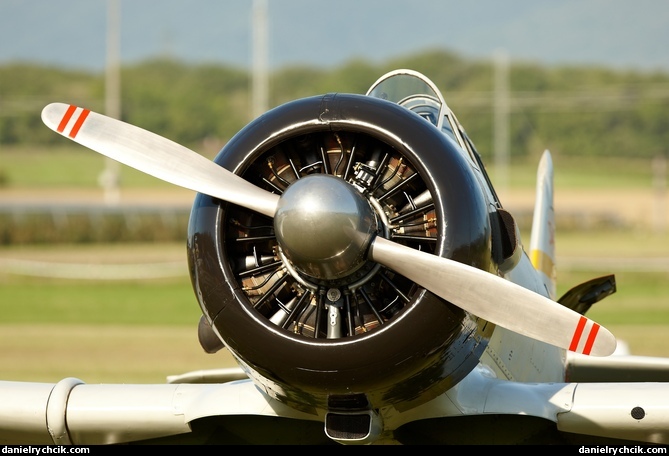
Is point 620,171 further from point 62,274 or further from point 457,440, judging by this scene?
point 457,440

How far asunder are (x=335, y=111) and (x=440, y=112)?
1035 millimetres

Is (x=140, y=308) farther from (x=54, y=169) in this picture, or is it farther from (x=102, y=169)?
(x=102, y=169)

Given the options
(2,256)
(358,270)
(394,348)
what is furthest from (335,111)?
(2,256)

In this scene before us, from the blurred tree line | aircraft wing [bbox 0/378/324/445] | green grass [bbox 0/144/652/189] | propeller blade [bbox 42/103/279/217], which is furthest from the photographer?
the blurred tree line

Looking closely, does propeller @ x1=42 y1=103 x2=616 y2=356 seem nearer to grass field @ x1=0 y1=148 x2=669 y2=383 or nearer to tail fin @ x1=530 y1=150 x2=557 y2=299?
tail fin @ x1=530 y1=150 x2=557 y2=299

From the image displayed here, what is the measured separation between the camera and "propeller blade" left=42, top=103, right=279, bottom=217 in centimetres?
483

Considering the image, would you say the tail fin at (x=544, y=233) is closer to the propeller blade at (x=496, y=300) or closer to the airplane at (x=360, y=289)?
the airplane at (x=360, y=289)

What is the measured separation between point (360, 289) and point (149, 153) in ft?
4.04

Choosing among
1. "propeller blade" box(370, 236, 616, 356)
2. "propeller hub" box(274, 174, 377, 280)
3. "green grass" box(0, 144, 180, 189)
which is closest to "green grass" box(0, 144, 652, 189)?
"green grass" box(0, 144, 180, 189)

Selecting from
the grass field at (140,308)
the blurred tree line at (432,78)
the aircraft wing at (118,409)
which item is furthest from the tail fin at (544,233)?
the blurred tree line at (432,78)

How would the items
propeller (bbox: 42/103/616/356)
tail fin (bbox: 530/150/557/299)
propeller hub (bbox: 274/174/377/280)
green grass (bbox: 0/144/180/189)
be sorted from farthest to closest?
1. green grass (bbox: 0/144/180/189)
2. tail fin (bbox: 530/150/557/299)
3. propeller (bbox: 42/103/616/356)
4. propeller hub (bbox: 274/174/377/280)

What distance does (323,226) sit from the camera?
4332 mm

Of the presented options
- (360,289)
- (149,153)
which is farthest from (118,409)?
(360,289)

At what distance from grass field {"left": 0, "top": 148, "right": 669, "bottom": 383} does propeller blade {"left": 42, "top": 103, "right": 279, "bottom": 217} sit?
798 centimetres
